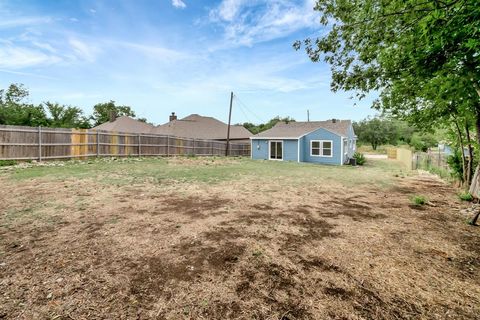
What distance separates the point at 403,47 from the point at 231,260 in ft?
16.5

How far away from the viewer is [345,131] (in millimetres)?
20250

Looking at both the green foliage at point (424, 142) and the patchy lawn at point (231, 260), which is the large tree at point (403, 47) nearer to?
the patchy lawn at point (231, 260)

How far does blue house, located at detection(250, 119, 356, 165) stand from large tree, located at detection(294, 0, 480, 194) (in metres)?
12.7

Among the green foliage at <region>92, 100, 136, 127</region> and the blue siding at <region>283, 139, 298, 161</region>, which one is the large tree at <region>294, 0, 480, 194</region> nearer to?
the blue siding at <region>283, 139, 298, 161</region>

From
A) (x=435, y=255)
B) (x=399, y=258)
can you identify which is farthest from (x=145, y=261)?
(x=435, y=255)

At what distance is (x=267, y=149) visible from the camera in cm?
2169

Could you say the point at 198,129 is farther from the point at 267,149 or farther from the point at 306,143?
the point at 306,143

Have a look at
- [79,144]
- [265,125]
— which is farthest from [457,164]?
[265,125]

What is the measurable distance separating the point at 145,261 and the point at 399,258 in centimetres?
315

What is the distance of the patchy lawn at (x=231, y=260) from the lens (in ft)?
6.13

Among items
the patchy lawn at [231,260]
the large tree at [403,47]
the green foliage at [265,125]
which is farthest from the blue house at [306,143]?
the green foliage at [265,125]

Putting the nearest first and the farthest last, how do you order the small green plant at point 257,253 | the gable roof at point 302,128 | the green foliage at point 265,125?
1. the small green plant at point 257,253
2. the gable roof at point 302,128
3. the green foliage at point 265,125

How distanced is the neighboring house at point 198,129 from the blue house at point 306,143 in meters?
9.77

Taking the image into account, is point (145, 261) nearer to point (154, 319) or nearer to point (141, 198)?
point (154, 319)
